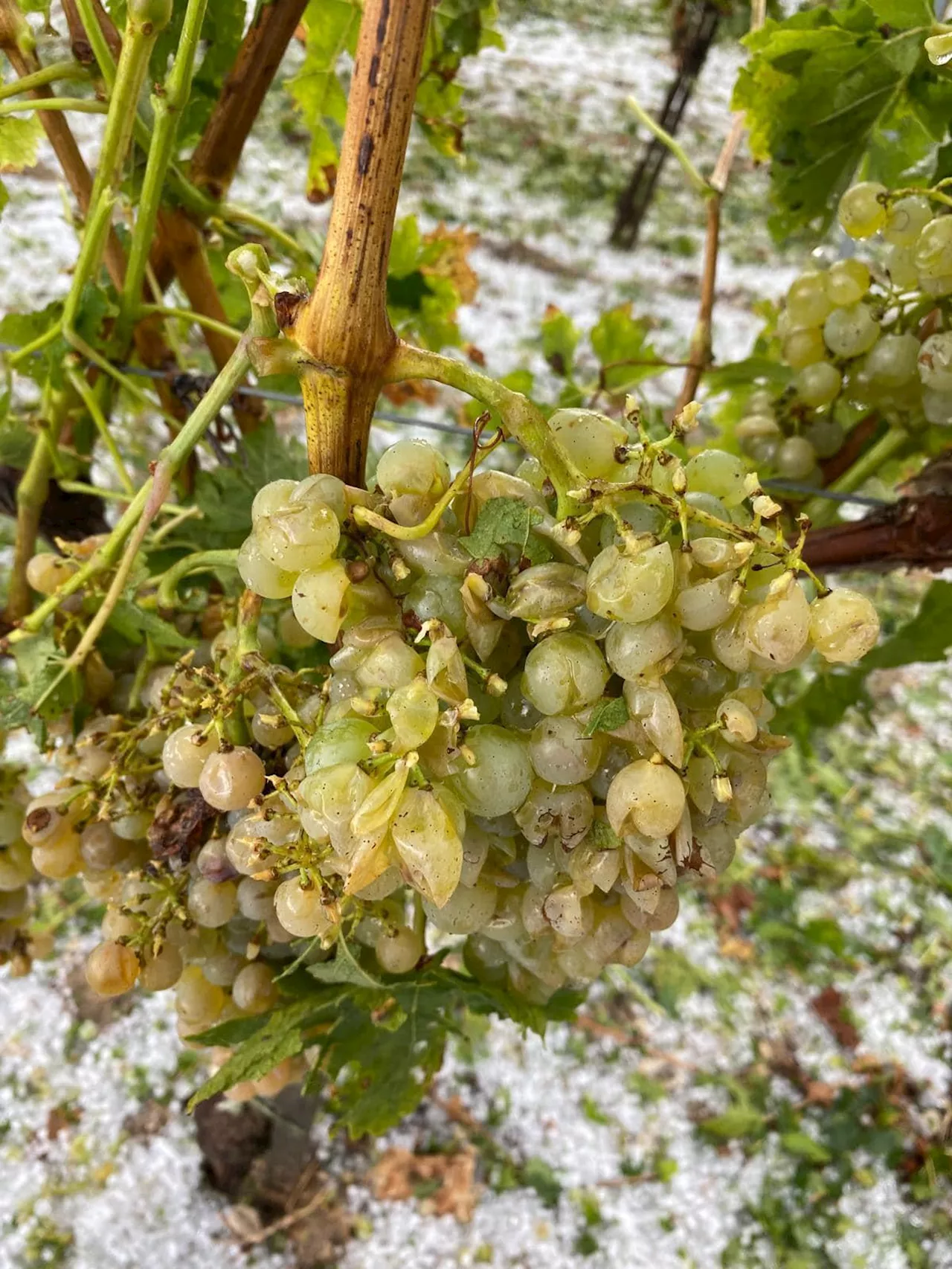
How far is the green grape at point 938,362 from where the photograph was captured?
558 mm

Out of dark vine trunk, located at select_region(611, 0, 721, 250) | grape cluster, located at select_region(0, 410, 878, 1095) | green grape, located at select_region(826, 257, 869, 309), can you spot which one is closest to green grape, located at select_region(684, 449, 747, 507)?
grape cluster, located at select_region(0, 410, 878, 1095)

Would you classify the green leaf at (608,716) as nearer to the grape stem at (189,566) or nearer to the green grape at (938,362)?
the grape stem at (189,566)

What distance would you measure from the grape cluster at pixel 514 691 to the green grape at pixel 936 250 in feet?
0.83

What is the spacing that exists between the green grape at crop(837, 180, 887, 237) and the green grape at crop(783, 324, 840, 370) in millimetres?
80

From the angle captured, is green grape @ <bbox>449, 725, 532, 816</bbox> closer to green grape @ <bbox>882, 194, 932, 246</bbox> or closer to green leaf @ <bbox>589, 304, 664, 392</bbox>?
green grape @ <bbox>882, 194, 932, 246</bbox>

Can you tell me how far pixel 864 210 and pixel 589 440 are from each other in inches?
13.4

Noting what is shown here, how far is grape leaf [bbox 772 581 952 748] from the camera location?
0.76 m

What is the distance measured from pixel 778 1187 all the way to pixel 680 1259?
0.63ft

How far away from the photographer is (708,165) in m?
3.63

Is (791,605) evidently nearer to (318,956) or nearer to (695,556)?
(695,556)

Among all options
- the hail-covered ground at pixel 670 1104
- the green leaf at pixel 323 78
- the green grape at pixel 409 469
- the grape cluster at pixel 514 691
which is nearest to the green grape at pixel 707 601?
the grape cluster at pixel 514 691

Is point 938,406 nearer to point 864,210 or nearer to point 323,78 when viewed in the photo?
point 864,210

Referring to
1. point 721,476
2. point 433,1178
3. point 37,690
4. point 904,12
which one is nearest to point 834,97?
point 904,12

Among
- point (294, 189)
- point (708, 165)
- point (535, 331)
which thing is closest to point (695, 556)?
point (535, 331)
